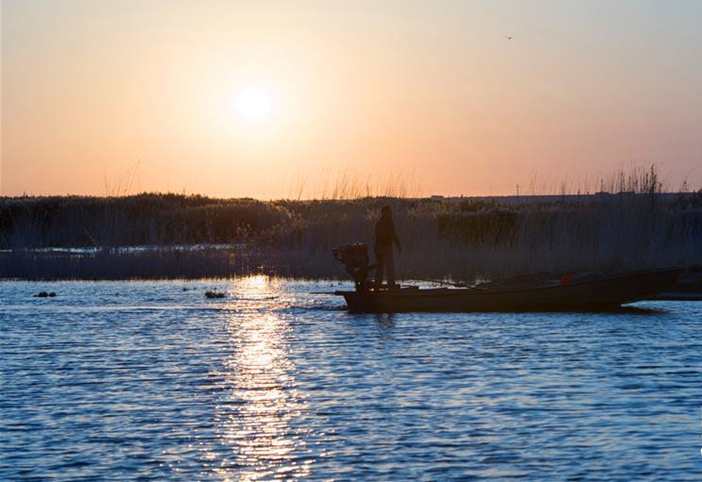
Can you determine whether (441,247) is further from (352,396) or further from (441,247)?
(352,396)

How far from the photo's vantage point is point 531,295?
888 inches

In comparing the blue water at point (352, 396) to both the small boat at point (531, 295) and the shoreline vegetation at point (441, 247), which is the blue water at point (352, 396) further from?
the shoreline vegetation at point (441, 247)

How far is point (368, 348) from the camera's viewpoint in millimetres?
17703

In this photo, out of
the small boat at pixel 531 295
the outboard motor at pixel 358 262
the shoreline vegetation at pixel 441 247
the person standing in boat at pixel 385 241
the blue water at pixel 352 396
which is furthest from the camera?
the shoreline vegetation at pixel 441 247

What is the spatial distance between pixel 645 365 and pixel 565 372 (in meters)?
1.24

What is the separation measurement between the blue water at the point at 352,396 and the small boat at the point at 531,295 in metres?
0.42

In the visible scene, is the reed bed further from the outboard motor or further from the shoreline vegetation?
the outboard motor

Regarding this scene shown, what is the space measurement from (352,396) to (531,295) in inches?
388

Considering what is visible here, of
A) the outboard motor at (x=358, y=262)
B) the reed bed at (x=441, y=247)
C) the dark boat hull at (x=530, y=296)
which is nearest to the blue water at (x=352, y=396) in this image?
the dark boat hull at (x=530, y=296)

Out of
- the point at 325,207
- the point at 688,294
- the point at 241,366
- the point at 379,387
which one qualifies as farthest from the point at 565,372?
the point at 325,207

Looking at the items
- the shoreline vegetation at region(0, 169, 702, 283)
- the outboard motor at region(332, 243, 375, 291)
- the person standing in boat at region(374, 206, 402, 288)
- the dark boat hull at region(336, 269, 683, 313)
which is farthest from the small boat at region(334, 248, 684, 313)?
the shoreline vegetation at region(0, 169, 702, 283)

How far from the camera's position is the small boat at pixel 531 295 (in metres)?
22.5

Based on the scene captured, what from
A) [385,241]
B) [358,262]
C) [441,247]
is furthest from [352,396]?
[441,247]

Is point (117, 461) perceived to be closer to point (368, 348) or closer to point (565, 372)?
point (565, 372)
